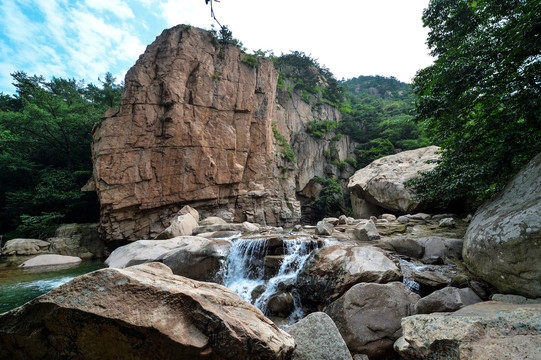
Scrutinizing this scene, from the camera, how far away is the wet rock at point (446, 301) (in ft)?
10.9

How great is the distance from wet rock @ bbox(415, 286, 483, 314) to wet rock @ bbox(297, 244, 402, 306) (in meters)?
0.98

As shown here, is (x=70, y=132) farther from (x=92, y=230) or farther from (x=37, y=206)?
(x=92, y=230)

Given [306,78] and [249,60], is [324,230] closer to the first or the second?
[249,60]

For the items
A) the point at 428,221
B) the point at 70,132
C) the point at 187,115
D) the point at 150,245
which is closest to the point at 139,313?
the point at 150,245

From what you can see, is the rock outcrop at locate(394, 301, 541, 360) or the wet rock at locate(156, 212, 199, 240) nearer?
Answer: the rock outcrop at locate(394, 301, 541, 360)

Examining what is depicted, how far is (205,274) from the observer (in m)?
6.64

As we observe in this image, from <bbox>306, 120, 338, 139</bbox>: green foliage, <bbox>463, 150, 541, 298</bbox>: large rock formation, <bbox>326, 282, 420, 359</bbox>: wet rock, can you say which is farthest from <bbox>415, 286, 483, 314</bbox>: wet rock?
<bbox>306, 120, 338, 139</bbox>: green foliage

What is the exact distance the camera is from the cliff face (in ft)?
49.2

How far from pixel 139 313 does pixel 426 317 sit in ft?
10.3

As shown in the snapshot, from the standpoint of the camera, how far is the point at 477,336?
2186 mm

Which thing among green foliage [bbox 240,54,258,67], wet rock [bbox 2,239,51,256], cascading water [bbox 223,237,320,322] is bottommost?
wet rock [bbox 2,239,51,256]

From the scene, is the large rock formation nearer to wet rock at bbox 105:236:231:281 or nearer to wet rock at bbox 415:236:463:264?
wet rock at bbox 415:236:463:264

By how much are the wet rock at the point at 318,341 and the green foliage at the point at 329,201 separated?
22094 mm

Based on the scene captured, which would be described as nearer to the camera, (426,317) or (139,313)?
(139,313)
